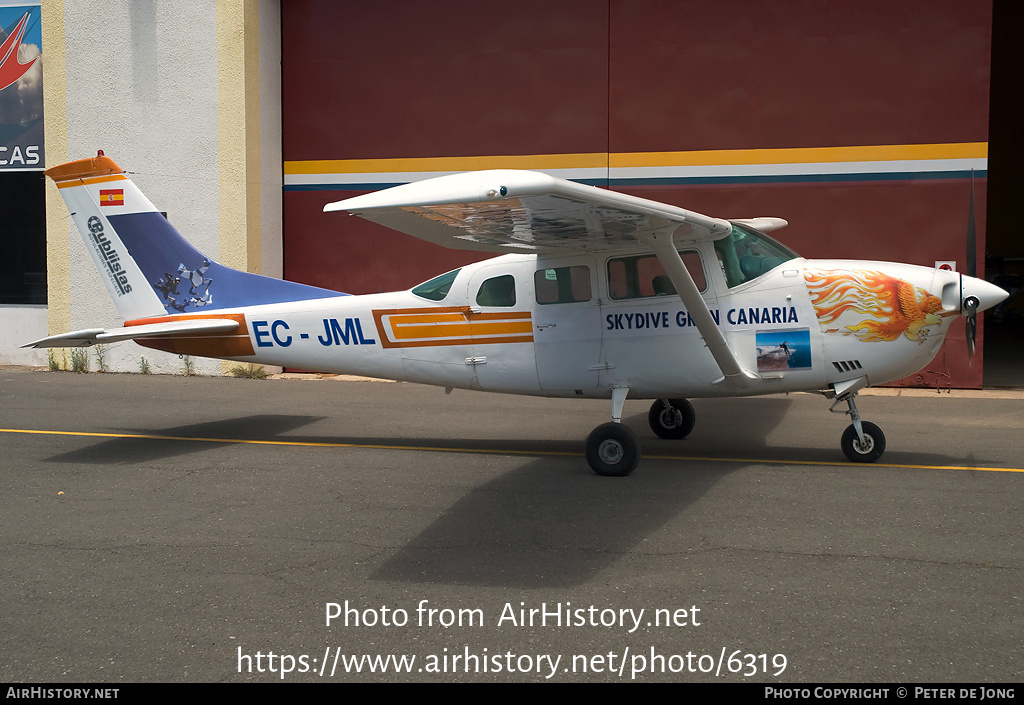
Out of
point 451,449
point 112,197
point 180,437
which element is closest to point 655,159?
point 451,449

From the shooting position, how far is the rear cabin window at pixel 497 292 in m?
8.46

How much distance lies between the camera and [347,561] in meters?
5.47

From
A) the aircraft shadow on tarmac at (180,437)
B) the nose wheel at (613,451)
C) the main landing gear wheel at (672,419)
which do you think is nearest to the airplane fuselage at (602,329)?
the nose wheel at (613,451)

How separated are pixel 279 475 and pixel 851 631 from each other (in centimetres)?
513

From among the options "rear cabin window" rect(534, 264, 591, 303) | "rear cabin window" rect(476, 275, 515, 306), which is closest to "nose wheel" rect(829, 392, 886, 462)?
"rear cabin window" rect(534, 264, 591, 303)

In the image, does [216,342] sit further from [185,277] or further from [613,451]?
[613,451]

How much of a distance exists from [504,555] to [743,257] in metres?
3.92

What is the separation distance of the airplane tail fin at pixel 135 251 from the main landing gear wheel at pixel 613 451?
3.62 m

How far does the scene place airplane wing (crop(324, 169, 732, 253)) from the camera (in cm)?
473

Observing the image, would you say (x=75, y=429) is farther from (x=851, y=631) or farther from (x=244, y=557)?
(x=851, y=631)

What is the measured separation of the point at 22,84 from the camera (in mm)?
15547

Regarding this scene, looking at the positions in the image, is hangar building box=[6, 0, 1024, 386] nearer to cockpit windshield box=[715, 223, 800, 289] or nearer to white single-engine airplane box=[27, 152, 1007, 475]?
white single-engine airplane box=[27, 152, 1007, 475]

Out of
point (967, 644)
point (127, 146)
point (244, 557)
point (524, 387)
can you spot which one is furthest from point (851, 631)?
point (127, 146)

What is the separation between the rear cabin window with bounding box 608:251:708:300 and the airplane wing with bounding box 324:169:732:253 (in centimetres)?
20
